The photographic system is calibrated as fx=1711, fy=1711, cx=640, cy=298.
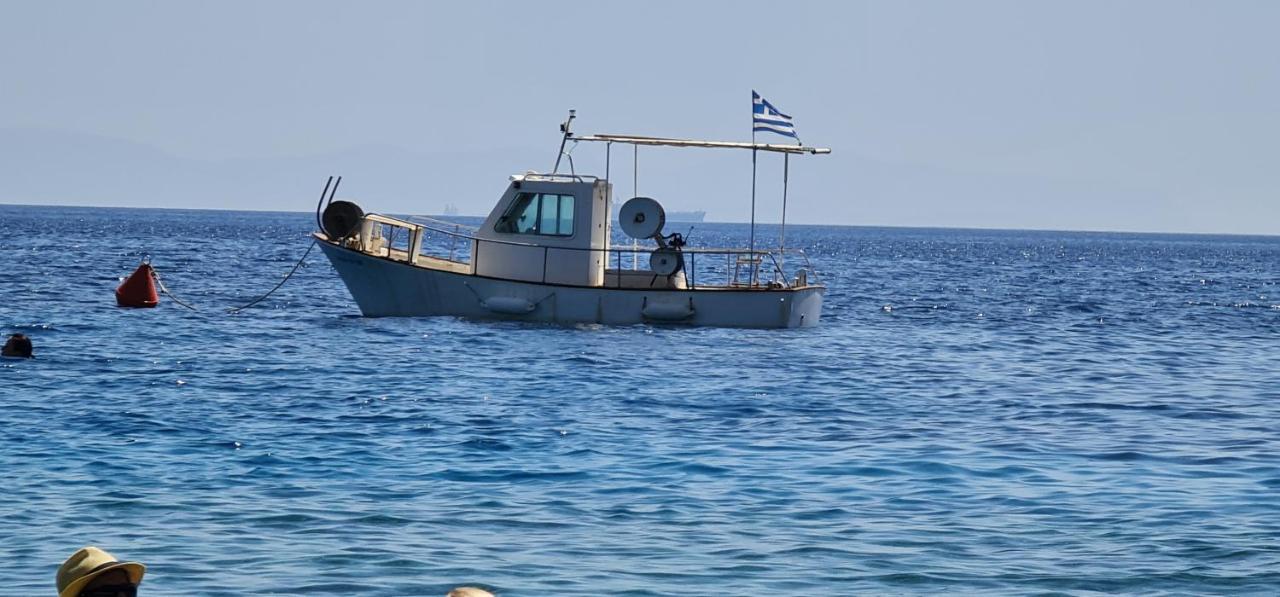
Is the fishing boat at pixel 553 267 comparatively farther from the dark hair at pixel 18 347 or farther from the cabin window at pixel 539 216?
the dark hair at pixel 18 347

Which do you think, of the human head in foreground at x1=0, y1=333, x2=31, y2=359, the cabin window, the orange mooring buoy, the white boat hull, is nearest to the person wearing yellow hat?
the human head in foreground at x1=0, y1=333, x2=31, y2=359

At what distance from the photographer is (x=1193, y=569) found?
12852 millimetres

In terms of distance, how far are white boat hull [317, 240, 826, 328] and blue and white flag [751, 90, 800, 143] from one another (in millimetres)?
3157

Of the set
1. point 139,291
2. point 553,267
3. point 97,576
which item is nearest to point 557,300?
point 553,267

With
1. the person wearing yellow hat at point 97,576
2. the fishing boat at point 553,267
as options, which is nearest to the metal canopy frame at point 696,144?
the fishing boat at point 553,267

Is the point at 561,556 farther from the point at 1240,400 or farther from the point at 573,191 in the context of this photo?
the point at 573,191

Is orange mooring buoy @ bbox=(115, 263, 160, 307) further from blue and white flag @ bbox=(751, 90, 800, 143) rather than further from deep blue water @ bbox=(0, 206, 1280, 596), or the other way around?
blue and white flag @ bbox=(751, 90, 800, 143)

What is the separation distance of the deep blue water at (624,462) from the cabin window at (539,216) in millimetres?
2166

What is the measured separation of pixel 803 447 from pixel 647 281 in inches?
651

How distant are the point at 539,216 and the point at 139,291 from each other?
1151 cm

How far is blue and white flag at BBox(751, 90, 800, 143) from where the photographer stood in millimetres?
33594

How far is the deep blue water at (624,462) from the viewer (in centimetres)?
1271

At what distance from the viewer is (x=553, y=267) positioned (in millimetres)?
33781

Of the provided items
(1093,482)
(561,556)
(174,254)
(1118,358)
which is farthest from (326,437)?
(174,254)
